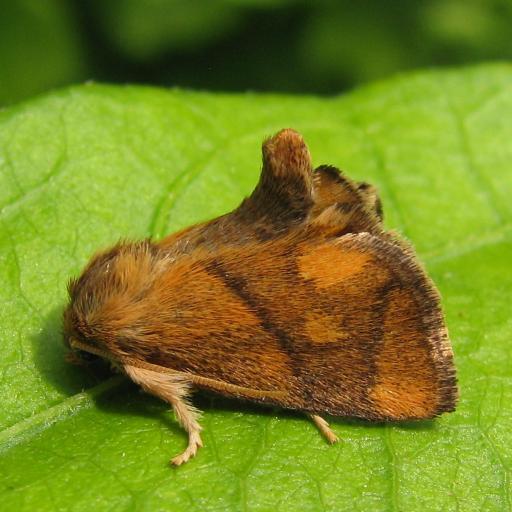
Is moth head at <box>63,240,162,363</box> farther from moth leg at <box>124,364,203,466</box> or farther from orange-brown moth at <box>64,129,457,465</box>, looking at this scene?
moth leg at <box>124,364,203,466</box>

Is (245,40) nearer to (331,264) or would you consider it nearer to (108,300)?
(331,264)

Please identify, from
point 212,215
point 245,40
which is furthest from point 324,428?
point 245,40

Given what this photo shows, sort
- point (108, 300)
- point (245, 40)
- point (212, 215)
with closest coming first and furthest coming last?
point (108, 300)
point (212, 215)
point (245, 40)

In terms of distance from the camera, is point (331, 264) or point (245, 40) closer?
point (331, 264)

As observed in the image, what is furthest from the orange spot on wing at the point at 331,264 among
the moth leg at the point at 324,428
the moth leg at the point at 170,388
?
the moth leg at the point at 170,388

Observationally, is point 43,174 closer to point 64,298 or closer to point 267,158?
point 64,298

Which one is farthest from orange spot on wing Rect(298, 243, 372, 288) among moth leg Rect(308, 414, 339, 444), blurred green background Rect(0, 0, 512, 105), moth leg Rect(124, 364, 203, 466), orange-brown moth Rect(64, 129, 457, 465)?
blurred green background Rect(0, 0, 512, 105)
